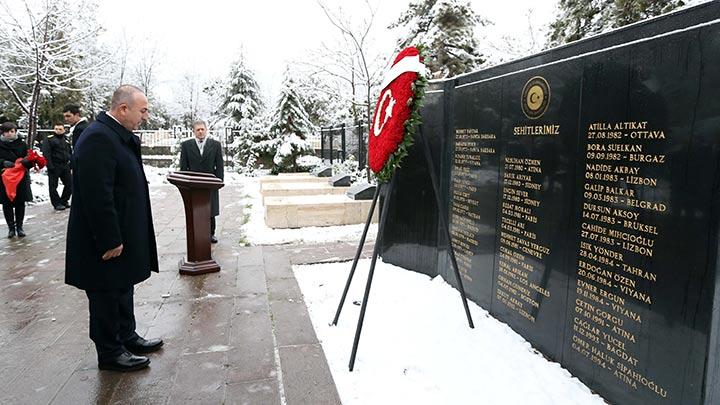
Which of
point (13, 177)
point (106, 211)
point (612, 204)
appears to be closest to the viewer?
point (612, 204)

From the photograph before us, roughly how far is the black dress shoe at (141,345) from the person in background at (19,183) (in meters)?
5.23

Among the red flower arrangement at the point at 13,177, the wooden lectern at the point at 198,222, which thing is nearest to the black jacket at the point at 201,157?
the wooden lectern at the point at 198,222

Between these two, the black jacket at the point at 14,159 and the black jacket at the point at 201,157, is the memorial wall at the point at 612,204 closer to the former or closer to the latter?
the black jacket at the point at 201,157

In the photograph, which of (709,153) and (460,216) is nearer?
(709,153)

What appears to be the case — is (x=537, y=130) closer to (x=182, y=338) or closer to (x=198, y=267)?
(x=182, y=338)

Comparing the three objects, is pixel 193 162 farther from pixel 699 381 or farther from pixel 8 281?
pixel 699 381

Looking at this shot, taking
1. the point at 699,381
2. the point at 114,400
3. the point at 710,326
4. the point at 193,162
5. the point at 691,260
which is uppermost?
the point at 193,162

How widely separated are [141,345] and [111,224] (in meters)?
1.09

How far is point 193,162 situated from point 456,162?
400cm

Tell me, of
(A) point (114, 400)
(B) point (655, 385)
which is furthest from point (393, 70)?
(A) point (114, 400)

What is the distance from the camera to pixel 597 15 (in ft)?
34.2

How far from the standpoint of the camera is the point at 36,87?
13.9m

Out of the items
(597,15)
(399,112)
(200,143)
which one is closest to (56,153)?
(200,143)

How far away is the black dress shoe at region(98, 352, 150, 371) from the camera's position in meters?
3.06
